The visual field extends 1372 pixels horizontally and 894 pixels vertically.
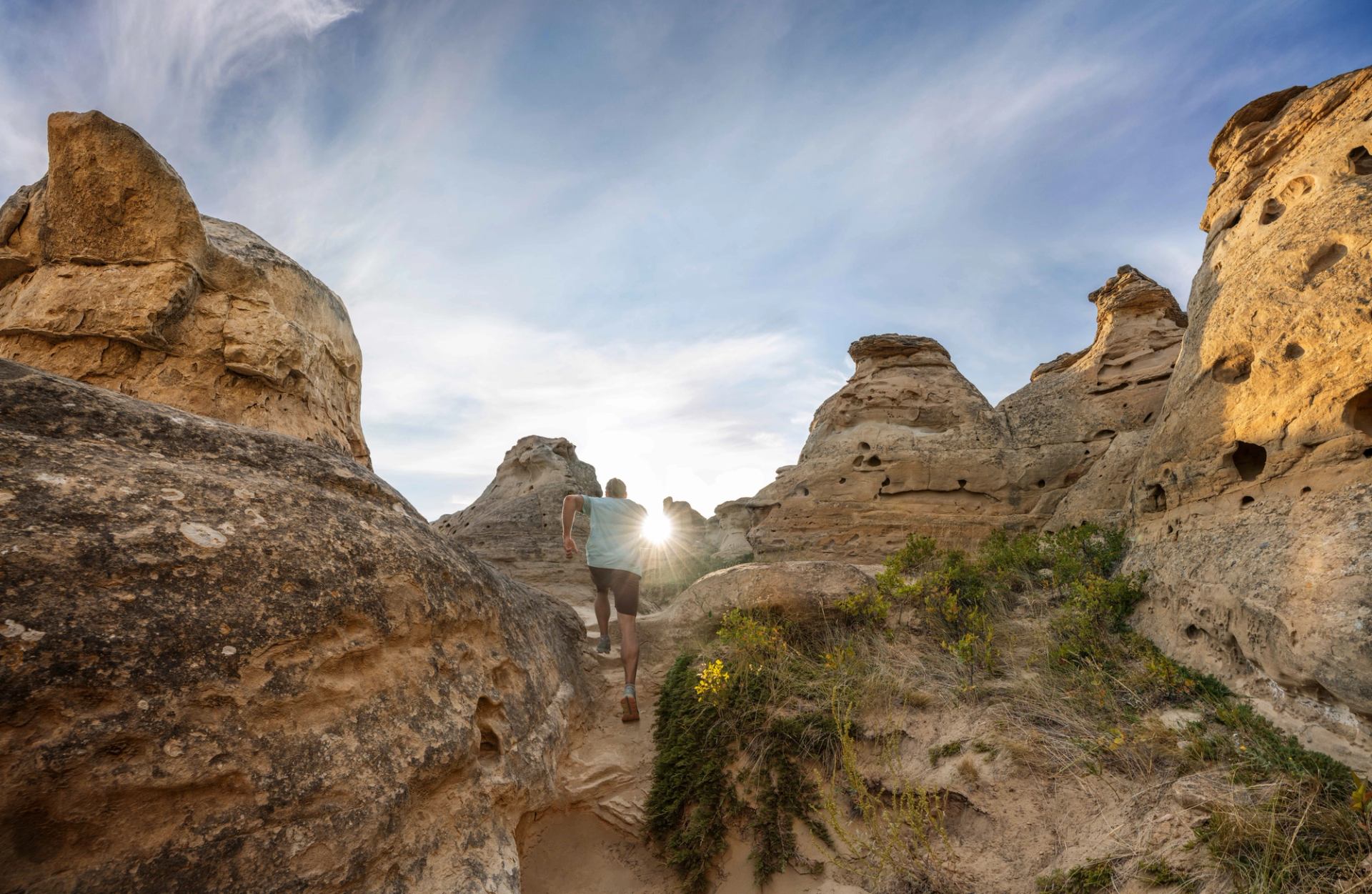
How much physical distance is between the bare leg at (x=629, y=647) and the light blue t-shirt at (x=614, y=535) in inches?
17.5

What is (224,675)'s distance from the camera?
99.9 inches

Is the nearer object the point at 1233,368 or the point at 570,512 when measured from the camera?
the point at 1233,368

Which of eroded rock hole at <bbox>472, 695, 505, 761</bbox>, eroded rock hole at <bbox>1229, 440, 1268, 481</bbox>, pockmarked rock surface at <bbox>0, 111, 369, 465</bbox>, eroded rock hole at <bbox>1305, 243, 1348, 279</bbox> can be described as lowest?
eroded rock hole at <bbox>472, 695, 505, 761</bbox>

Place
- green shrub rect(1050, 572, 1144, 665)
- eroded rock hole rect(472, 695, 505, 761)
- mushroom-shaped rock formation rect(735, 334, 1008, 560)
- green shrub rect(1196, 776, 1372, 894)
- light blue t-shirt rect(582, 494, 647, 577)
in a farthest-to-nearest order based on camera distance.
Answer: mushroom-shaped rock formation rect(735, 334, 1008, 560) → light blue t-shirt rect(582, 494, 647, 577) → green shrub rect(1050, 572, 1144, 665) → eroded rock hole rect(472, 695, 505, 761) → green shrub rect(1196, 776, 1372, 894)

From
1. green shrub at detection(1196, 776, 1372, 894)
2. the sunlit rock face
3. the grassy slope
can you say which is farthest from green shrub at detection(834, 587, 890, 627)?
green shrub at detection(1196, 776, 1372, 894)

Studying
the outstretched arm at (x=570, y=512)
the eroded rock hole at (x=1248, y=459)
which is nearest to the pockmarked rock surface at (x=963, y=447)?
the eroded rock hole at (x=1248, y=459)

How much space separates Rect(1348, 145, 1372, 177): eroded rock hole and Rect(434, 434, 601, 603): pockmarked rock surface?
386 inches

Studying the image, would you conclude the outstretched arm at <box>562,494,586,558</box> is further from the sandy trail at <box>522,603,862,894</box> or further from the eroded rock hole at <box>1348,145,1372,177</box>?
the eroded rock hole at <box>1348,145,1372,177</box>

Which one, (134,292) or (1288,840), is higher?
(134,292)

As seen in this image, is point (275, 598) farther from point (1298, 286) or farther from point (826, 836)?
point (1298, 286)

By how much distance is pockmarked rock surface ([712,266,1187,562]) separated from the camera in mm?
10672

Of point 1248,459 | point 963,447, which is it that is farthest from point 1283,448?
point 963,447

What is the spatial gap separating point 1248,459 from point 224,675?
7381 millimetres

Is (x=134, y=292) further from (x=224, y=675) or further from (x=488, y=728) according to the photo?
(x=488, y=728)
